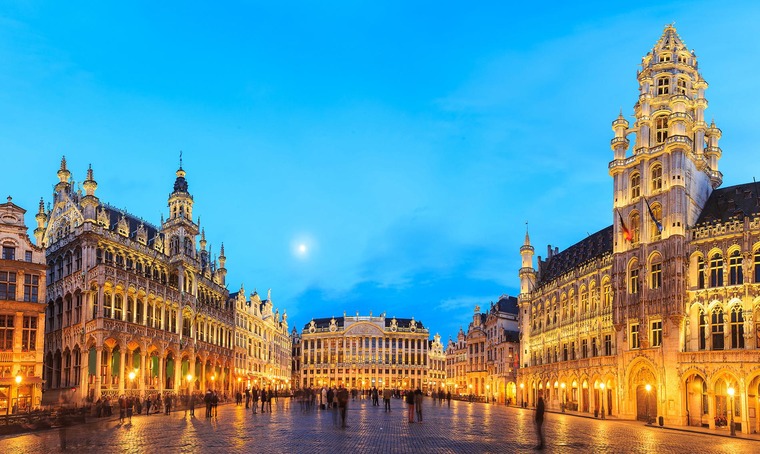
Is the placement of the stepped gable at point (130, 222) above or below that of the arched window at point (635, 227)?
above

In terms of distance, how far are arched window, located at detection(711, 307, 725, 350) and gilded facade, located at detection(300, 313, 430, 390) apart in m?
136

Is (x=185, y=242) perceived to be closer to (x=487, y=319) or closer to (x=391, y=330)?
(x=487, y=319)

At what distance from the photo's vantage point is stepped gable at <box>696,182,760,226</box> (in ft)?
174

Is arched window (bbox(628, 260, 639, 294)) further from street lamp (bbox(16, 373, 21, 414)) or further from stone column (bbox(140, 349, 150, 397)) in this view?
street lamp (bbox(16, 373, 21, 414))

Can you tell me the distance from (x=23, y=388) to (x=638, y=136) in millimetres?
52717

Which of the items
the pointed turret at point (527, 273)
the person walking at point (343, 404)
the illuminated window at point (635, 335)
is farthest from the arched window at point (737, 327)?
the pointed turret at point (527, 273)

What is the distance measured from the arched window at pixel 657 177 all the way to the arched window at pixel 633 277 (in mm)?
6382

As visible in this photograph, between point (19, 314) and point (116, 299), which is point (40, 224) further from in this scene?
point (19, 314)

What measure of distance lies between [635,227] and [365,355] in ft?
431

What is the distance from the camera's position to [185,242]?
80188 millimetres

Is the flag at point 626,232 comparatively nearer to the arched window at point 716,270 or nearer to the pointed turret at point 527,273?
the arched window at point 716,270

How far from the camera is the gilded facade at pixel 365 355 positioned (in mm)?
183625

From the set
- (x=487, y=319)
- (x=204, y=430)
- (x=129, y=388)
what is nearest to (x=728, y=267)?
(x=204, y=430)

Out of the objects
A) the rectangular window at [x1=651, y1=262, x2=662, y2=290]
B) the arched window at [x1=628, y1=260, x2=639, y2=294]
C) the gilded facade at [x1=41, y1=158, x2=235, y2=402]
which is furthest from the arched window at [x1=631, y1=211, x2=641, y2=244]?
the gilded facade at [x1=41, y1=158, x2=235, y2=402]
